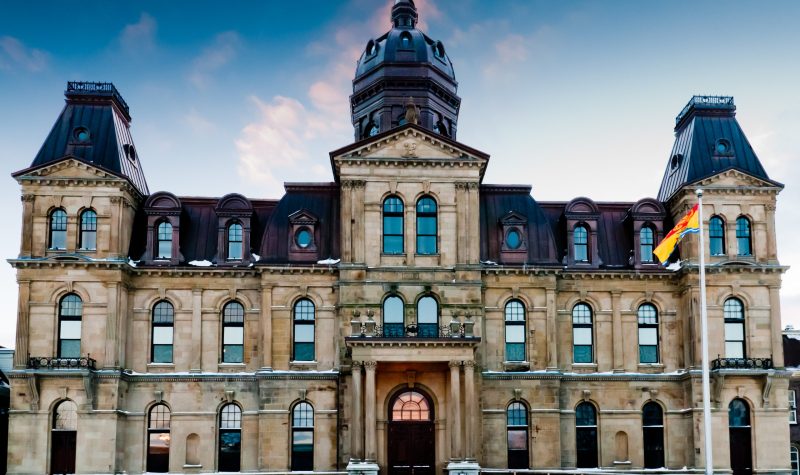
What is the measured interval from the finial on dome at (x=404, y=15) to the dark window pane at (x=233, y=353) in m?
21.5

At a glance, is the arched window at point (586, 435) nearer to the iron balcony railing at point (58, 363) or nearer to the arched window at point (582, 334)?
the arched window at point (582, 334)

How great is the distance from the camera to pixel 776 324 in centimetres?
4472

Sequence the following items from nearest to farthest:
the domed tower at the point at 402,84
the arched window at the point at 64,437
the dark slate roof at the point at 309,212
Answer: the arched window at the point at 64,437
the dark slate roof at the point at 309,212
the domed tower at the point at 402,84

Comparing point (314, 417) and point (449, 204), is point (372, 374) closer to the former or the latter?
point (314, 417)

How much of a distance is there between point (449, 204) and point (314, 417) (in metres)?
11.6

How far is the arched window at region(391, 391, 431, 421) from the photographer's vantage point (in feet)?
141

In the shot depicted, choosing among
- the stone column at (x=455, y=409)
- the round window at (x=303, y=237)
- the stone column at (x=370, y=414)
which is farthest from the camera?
the round window at (x=303, y=237)

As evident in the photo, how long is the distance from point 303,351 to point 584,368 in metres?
13.4

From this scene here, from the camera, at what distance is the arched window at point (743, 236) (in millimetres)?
45469

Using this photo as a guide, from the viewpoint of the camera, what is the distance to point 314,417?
142 ft

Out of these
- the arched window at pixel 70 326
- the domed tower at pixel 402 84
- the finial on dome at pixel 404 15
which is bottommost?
the arched window at pixel 70 326

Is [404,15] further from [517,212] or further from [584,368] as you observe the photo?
[584,368]

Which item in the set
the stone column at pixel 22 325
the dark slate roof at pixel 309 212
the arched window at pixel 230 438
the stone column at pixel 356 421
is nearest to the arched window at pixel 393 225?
the dark slate roof at pixel 309 212

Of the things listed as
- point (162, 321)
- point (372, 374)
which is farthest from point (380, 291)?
point (162, 321)
